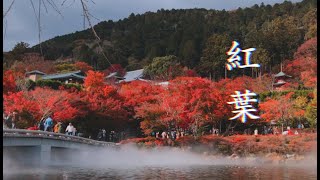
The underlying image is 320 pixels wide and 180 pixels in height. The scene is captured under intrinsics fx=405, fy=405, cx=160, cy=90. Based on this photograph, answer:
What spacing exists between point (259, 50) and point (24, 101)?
84.6ft

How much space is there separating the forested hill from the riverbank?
12.2 metres

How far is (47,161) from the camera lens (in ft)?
62.2

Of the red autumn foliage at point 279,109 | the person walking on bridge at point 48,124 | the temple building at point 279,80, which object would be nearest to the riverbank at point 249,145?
the red autumn foliage at point 279,109

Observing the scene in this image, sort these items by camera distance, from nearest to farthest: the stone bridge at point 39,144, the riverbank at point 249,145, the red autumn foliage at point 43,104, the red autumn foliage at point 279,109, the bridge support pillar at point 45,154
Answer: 1. the stone bridge at point 39,144
2. the bridge support pillar at point 45,154
3. the red autumn foliage at point 43,104
4. the riverbank at point 249,145
5. the red autumn foliage at point 279,109

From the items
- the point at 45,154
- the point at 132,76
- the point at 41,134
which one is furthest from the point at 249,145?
the point at 132,76

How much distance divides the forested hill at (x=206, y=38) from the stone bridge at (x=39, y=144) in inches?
528

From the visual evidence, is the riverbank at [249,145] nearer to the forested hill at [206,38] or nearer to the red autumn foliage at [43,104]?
the red autumn foliage at [43,104]

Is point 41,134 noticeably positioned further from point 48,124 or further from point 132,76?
point 132,76

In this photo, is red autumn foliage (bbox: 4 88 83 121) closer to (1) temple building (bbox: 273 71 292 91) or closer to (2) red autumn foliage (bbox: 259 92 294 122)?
(2) red autumn foliage (bbox: 259 92 294 122)

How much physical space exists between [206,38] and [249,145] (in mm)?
28697

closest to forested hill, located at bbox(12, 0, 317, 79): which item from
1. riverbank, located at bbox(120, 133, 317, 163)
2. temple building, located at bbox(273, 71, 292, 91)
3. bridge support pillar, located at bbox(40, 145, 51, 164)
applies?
temple building, located at bbox(273, 71, 292, 91)

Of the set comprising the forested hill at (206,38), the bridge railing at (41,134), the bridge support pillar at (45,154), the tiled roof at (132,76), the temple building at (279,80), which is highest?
the forested hill at (206,38)

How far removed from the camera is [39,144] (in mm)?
18516

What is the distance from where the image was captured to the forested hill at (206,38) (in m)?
43.2
